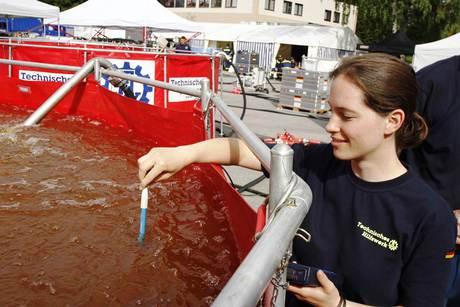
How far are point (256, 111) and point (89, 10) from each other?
9.56m

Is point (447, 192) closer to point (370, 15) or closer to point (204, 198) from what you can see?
point (204, 198)

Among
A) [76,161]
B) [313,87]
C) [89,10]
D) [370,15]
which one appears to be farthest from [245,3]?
[76,161]

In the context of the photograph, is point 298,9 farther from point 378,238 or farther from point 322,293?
point 322,293

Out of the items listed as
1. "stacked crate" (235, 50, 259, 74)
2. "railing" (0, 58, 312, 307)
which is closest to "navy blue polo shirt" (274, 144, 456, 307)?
"railing" (0, 58, 312, 307)

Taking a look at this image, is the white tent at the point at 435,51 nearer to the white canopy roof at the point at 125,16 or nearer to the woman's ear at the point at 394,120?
the white canopy roof at the point at 125,16

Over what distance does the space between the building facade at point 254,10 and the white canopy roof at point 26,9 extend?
27.2 meters

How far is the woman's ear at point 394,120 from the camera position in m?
1.44

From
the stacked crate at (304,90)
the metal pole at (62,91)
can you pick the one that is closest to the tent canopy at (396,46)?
the stacked crate at (304,90)

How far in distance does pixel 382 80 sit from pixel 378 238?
50cm

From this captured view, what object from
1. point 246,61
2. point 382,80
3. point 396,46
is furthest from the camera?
point 396,46

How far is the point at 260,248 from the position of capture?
2.96 ft

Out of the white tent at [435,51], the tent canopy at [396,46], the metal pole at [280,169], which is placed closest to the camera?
the metal pole at [280,169]

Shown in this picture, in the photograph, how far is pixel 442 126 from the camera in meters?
1.87

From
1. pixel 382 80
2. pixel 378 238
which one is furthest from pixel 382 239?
pixel 382 80
